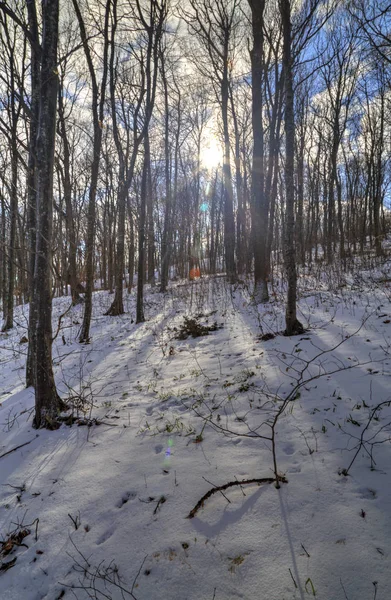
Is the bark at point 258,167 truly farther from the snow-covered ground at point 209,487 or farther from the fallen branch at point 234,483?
the fallen branch at point 234,483

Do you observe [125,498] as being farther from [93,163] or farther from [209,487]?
[93,163]

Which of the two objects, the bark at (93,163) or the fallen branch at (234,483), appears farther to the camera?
the bark at (93,163)

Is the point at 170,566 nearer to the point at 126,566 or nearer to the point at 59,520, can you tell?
the point at 126,566

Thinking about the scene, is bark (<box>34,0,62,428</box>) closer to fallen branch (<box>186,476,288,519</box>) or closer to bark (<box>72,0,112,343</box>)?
fallen branch (<box>186,476,288,519</box>)

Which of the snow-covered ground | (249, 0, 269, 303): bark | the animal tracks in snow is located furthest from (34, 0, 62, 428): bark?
(249, 0, 269, 303): bark

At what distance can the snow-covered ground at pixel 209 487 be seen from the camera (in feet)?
5.17

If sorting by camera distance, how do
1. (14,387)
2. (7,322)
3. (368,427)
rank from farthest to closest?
(7,322) → (14,387) → (368,427)

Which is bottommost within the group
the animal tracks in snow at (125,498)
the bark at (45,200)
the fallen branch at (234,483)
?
the animal tracks in snow at (125,498)

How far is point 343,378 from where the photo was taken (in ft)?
11.1

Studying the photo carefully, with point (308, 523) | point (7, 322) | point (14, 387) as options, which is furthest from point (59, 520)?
point (7, 322)

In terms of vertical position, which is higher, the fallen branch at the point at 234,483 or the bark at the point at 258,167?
the bark at the point at 258,167

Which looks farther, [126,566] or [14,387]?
[14,387]

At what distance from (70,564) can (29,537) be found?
452 mm

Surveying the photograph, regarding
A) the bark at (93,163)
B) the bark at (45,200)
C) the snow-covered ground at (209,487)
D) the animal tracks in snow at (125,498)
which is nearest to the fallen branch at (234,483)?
the snow-covered ground at (209,487)
